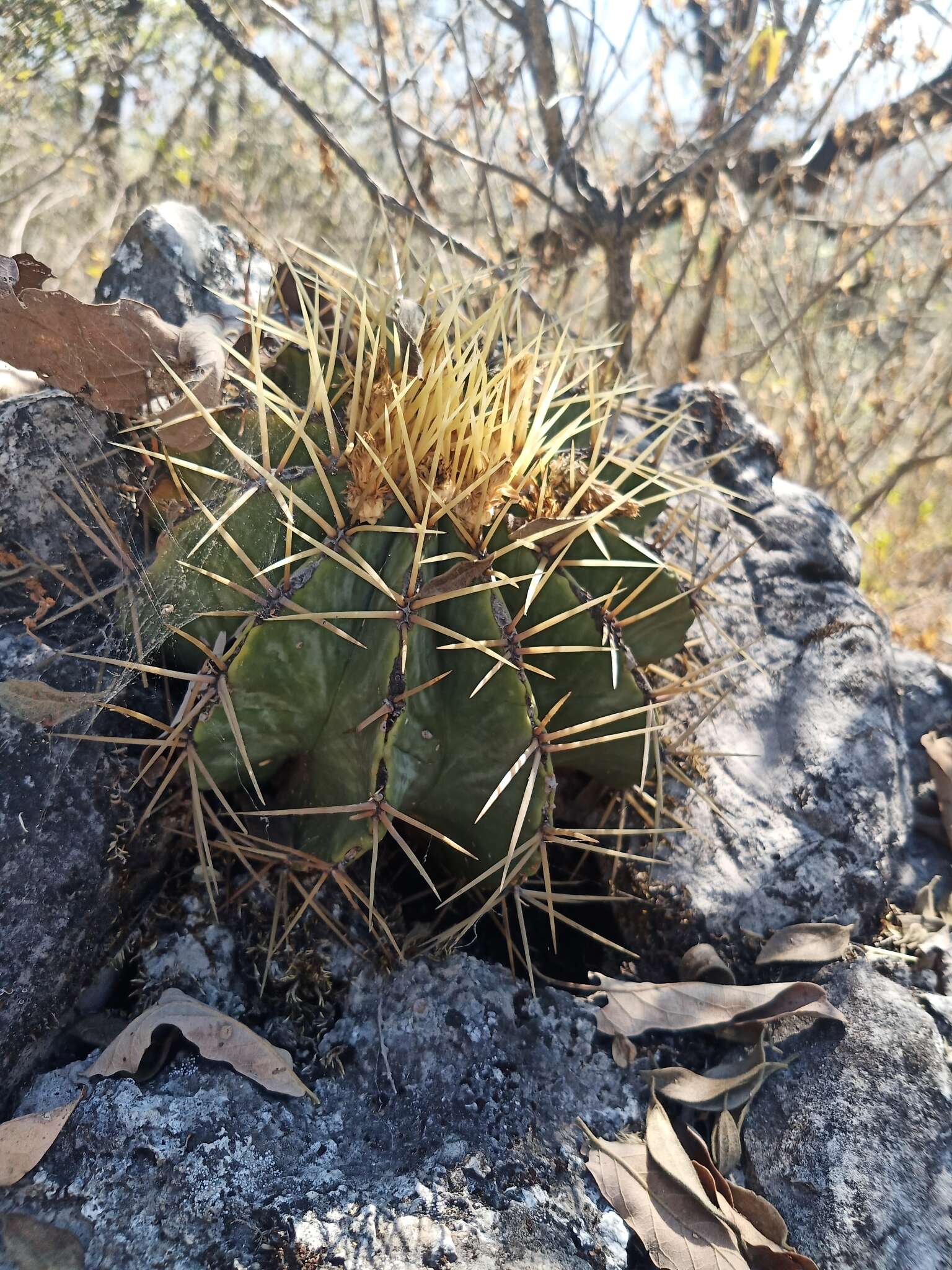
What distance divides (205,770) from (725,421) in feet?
6.04

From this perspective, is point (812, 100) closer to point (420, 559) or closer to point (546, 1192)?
point (420, 559)

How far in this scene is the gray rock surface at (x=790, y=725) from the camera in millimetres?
1957

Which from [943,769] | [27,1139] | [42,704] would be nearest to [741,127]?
[943,769]

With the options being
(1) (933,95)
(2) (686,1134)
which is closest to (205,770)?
(2) (686,1134)

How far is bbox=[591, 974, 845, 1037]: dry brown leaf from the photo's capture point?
171 cm

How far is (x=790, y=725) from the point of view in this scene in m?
2.21

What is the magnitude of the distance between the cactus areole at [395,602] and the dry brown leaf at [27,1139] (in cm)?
54

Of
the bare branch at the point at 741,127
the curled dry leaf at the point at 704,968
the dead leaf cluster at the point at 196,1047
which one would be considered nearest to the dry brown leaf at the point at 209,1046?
the dead leaf cluster at the point at 196,1047

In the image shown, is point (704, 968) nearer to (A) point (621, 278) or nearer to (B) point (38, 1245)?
(B) point (38, 1245)

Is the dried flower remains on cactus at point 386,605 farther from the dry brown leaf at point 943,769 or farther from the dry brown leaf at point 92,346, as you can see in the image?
the dry brown leaf at point 943,769

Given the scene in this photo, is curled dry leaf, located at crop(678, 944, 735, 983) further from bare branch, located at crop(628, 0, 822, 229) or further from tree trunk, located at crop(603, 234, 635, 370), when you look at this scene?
bare branch, located at crop(628, 0, 822, 229)

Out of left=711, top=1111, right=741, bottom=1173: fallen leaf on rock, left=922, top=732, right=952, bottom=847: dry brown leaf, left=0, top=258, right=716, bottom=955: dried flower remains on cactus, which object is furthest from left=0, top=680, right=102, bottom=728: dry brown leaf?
left=922, top=732, right=952, bottom=847: dry brown leaf

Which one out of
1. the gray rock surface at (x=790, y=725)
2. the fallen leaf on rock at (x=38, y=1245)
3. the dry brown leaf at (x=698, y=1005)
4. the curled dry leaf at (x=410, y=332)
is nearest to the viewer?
the fallen leaf on rock at (x=38, y=1245)

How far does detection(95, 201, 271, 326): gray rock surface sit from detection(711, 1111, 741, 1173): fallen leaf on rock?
1978 mm
